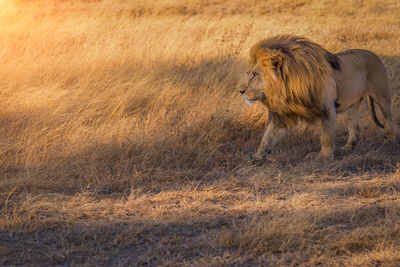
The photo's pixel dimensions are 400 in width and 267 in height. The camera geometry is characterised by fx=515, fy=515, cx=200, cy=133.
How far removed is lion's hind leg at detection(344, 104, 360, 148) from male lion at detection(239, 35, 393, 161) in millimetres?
410

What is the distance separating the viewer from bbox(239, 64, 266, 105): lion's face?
4727mm

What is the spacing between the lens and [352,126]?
5.62 m

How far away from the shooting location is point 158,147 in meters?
5.08

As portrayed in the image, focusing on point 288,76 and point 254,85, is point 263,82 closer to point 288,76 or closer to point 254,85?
point 254,85

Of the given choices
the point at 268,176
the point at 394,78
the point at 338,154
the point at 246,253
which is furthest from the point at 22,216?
the point at 394,78

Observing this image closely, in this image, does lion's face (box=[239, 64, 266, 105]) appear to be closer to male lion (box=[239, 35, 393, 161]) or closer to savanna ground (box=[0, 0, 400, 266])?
male lion (box=[239, 35, 393, 161])

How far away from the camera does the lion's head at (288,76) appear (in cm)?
466

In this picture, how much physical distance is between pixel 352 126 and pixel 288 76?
1.36 m

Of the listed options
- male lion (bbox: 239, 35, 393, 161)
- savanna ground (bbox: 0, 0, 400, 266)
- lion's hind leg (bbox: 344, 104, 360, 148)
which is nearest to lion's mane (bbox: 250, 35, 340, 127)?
male lion (bbox: 239, 35, 393, 161)

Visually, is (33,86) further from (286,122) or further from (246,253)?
(246,253)

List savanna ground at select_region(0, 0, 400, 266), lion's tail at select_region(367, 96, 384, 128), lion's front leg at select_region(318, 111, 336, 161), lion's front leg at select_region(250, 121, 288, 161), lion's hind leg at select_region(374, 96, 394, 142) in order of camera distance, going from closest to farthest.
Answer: savanna ground at select_region(0, 0, 400, 266), lion's front leg at select_region(318, 111, 336, 161), lion's front leg at select_region(250, 121, 288, 161), lion's hind leg at select_region(374, 96, 394, 142), lion's tail at select_region(367, 96, 384, 128)

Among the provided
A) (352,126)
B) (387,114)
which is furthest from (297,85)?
(387,114)

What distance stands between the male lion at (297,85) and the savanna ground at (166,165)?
0.34 m

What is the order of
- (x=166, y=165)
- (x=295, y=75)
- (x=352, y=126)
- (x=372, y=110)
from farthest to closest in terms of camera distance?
1. (x=372, y=110)
2. (x=352, y=126)
3. (x=166, y=165)
4. (x=295, y=75)
